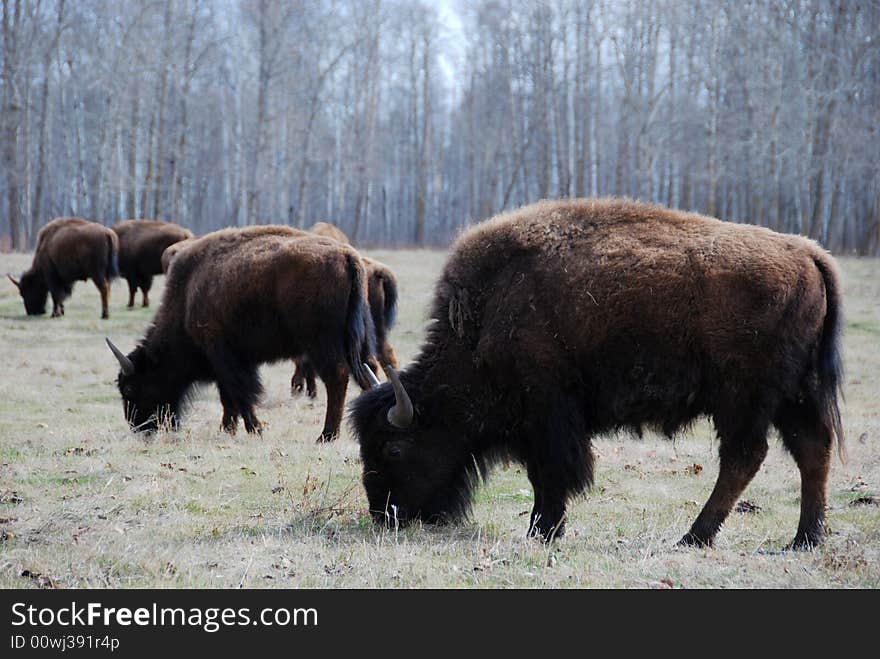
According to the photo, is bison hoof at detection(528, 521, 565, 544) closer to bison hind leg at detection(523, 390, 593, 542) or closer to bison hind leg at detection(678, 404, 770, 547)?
bison hind leg at detection(523, 390, 593, 542)

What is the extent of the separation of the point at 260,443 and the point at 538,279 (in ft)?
12.1

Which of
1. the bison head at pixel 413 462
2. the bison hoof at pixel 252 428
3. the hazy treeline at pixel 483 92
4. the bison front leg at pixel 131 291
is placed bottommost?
the bison front leg at pixel 131 291

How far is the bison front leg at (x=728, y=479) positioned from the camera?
5.00 meters

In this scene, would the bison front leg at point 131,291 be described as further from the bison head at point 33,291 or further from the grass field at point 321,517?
the grass field at point 321,517

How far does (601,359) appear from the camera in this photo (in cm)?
511

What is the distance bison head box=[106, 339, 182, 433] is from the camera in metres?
8.74

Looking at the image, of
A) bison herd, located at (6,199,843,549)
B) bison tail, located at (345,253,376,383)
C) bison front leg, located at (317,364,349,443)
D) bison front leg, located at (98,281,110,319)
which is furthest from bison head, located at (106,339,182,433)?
bison front leg, located at (98,281,110,319)

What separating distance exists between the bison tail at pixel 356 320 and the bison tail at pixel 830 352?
13.5 feet

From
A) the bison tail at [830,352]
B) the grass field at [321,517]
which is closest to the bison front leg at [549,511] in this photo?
the grass field at [321,517]

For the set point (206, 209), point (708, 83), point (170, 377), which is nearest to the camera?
point (170, 377)

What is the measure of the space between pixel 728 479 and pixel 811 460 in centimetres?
51
